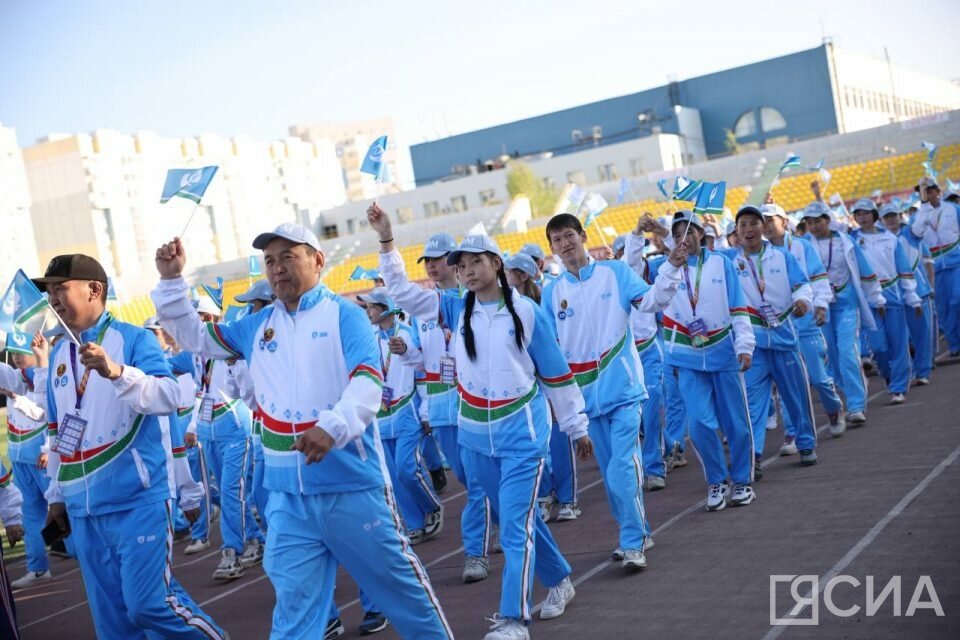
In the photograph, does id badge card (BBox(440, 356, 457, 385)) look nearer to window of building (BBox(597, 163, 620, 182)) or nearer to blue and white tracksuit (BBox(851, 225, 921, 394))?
blue and white tracksuit (BBox(851, 225, 921, 394))

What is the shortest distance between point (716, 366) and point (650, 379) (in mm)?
2076

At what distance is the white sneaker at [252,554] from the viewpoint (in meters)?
10.2

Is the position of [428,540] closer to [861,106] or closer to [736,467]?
[736,467]

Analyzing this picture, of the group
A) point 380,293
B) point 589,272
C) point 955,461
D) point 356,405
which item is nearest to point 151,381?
point 356,405

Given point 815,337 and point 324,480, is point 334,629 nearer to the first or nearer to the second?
point 324,480

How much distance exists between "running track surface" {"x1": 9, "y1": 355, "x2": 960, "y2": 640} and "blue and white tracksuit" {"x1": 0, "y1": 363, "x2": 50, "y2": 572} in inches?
19.8

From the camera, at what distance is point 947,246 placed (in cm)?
1678

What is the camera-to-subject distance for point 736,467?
8.95 metres

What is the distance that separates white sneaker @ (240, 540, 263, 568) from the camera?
10.2 meters

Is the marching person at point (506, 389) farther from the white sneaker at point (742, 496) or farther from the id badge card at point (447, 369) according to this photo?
the white sneaker at point (742, 496)

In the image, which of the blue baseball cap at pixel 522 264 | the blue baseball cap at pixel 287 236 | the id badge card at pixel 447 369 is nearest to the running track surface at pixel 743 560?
the id badge card at pixel 447 369

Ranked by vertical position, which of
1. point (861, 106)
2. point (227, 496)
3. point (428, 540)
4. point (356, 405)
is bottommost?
point (428, 540)

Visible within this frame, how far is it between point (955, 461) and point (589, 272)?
3.45m

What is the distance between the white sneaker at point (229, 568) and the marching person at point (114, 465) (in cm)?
356
